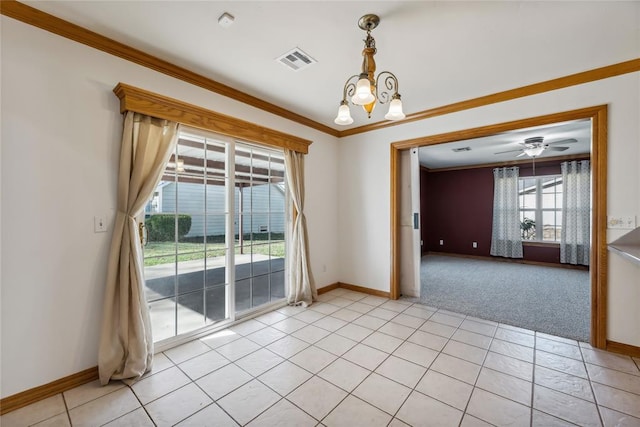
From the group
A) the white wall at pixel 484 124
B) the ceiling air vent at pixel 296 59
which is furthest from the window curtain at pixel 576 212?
the ceiling air vent at pixel 296 59

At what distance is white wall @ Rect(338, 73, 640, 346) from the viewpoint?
2.40 m

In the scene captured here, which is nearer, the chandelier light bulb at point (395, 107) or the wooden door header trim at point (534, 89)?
the chandelier light bulb at point (395, 107)

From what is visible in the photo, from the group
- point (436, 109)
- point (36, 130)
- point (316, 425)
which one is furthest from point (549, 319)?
point (36, 130)

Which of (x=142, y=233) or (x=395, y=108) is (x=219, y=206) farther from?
(x=395, y=108)

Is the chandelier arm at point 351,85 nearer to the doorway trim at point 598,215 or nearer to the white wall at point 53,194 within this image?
the white wall at point 53,194

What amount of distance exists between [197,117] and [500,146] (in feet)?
18.2

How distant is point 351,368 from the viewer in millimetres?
2213

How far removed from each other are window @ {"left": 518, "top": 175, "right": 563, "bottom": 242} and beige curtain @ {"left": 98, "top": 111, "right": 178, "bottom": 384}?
7872 millimetres

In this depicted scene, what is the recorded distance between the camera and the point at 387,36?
2.08 metres

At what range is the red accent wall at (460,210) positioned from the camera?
6984mm

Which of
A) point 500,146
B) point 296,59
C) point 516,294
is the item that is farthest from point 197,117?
point 500,146

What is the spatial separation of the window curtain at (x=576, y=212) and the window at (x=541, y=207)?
313 mm

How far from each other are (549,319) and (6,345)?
5082 mm

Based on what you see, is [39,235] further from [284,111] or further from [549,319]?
[549,319]
